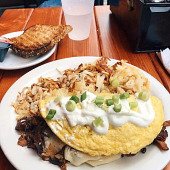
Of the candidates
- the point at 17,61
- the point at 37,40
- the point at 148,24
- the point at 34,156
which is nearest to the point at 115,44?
the point at 148,24

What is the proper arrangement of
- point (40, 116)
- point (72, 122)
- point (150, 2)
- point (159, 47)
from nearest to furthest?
point (72, 122)
point (40, 116)
point (150, 2)
point (159, 47)

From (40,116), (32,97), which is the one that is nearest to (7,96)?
(32,97)

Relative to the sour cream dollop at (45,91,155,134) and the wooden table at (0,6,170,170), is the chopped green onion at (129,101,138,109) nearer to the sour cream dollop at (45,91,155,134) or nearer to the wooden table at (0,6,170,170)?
the sour cream dollop at (45,91,155,134)

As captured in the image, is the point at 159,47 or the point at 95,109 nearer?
the point at 95,109

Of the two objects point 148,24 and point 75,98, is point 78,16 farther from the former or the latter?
point 75,98

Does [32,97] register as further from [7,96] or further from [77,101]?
[77,101]

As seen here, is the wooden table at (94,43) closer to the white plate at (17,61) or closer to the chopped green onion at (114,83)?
the white plate at (17,61)

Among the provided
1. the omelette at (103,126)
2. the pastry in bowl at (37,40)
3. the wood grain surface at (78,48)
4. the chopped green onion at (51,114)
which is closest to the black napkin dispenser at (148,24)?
the wood grain surface at (78,48)

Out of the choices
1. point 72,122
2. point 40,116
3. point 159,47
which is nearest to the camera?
point 72,122
